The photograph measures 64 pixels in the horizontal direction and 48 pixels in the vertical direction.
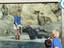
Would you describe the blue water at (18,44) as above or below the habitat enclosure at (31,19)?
below

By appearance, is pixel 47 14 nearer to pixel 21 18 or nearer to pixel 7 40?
pixel 21 18

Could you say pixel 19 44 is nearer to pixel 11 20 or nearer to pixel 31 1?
pixel 11 20

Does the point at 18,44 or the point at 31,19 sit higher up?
the point at 31,19

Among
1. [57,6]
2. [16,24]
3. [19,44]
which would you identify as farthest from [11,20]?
[57,6]

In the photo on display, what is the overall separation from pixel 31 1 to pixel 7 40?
Result: 81.4 inches

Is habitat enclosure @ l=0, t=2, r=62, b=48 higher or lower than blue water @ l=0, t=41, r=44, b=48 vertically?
higher

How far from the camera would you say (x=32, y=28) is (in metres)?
12.6

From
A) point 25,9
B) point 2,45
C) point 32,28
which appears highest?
point 25,9

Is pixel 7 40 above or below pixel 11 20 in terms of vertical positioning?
below

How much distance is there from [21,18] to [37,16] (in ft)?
2.42

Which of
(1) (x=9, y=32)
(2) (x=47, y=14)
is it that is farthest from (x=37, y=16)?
(1) (x=9, y=32)

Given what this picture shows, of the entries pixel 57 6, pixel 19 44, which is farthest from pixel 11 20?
pixel 57 6

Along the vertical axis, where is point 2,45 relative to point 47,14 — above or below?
below

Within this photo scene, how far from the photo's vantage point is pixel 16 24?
1274cm
